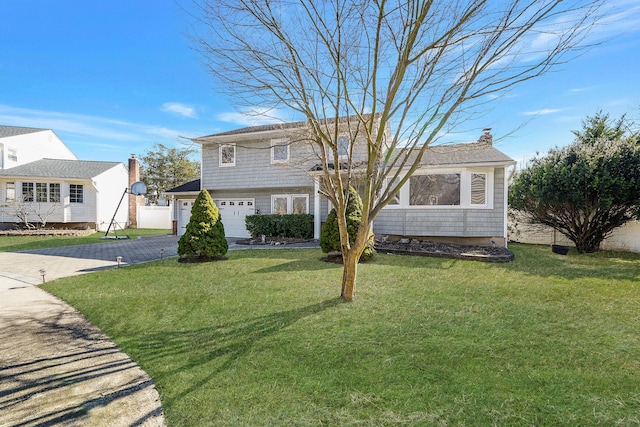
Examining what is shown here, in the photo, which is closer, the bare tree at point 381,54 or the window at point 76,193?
the bare tree at point 381,54

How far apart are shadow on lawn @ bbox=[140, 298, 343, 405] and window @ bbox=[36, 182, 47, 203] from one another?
75.7 ft

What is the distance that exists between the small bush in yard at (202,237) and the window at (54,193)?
57.1 ft

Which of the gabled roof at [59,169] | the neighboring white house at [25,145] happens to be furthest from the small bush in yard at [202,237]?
the neighboring white house at [25,145]

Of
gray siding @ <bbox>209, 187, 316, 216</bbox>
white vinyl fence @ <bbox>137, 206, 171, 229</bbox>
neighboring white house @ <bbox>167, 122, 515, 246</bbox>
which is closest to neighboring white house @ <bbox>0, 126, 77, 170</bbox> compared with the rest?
white vinyl fence @ <bbox>137, 206, 171, 229</bbox>

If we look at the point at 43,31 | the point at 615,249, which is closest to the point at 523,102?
the point at 615,249

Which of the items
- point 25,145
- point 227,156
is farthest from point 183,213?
point 25,145

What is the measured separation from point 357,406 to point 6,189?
27513 mm

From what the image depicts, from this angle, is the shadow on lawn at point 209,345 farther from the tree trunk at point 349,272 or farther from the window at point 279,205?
the window at point 279,205

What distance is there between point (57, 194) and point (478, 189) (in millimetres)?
25481

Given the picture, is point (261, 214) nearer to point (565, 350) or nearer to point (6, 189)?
point (565, 350)

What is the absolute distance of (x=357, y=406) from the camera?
8.36 ft

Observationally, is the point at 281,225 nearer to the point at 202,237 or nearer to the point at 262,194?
the point at 262,194

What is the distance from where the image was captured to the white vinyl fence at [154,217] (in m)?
25.7

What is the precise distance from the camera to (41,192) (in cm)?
2042
